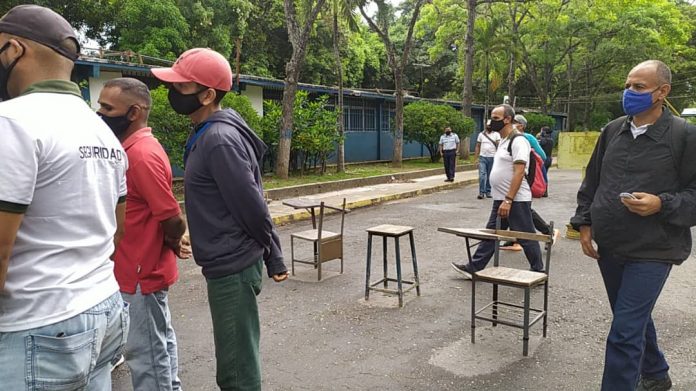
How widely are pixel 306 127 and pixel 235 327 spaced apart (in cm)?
1231

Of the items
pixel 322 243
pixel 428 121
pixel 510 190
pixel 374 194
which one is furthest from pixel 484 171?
pixel 428 121

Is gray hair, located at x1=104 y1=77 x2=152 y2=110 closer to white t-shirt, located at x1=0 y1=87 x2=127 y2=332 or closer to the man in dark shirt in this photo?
white t-shirt, located at x1=0 y1=87 x2=127 y2=332

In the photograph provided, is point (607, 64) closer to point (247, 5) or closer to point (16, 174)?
point (247, 5)

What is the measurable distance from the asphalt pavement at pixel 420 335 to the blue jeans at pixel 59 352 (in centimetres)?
200

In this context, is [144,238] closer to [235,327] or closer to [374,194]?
[235,327]

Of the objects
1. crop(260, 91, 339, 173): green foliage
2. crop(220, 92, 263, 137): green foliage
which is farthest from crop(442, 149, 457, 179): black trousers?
crop(220, 92, 263, 137): green foliage

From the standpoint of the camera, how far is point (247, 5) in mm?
21750

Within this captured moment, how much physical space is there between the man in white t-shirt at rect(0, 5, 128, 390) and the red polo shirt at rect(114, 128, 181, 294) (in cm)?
92

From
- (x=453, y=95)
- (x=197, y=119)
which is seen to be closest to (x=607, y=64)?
(x=453, y=95)

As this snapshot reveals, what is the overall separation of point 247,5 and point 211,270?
20.9m

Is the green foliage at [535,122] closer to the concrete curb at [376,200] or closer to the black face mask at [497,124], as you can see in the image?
the concrete curb at [376,200]

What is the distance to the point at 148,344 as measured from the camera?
9.11 feet

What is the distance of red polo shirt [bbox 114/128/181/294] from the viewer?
8.85 ft

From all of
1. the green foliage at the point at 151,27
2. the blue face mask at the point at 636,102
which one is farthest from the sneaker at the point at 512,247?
the green foliage at the point at 151,27
